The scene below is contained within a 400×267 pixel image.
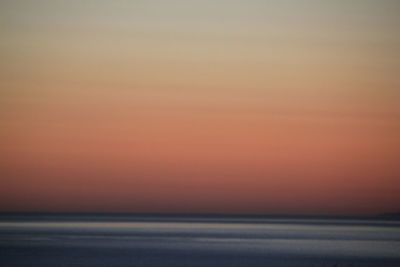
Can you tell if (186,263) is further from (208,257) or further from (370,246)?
(370,246)

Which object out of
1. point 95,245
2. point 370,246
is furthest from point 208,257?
point 370,246

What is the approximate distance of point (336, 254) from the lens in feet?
65.0

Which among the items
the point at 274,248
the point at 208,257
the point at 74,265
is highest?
the point at 274,248

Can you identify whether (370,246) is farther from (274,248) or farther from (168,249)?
(168,249)

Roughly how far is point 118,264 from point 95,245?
5.95m

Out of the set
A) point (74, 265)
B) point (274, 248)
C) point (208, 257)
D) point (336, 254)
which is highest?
point (274, 248)

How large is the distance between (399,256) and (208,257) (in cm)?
498

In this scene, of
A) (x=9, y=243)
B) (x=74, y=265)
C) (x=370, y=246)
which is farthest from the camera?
(x=370, y=246)

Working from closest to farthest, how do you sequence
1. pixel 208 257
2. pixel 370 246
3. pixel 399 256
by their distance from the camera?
1. pixel 208 257
2. pixel 399 256
3. pixel 370 246

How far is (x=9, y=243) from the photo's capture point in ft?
68.8

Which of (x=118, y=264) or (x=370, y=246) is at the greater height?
(x=370, y=246)

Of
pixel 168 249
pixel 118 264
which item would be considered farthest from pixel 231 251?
pixel 118 264

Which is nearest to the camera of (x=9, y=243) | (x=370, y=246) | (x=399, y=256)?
(x=399, y=256)

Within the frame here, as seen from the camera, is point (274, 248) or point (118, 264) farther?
point (274, 248)
